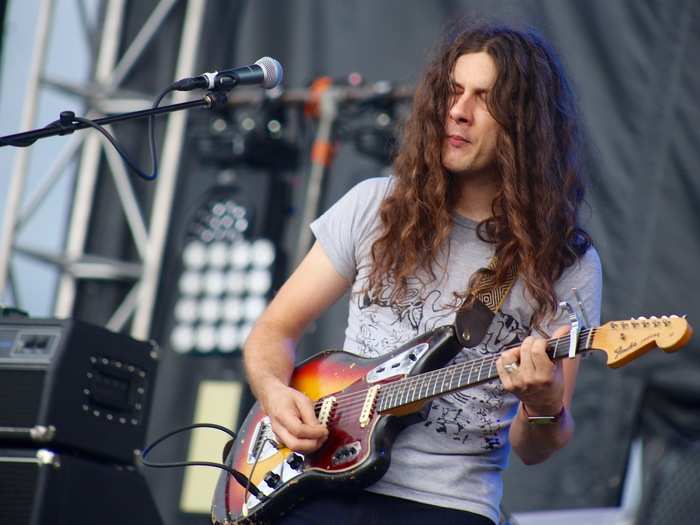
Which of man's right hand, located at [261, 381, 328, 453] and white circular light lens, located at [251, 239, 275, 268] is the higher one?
white circular light lens, located at [251, 239, 275, 268]

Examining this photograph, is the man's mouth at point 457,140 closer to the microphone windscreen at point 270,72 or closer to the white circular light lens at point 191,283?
the microphone windscreen at point 270,72

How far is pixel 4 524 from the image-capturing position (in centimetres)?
313

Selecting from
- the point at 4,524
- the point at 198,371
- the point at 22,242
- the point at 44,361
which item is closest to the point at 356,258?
the point at 44,361

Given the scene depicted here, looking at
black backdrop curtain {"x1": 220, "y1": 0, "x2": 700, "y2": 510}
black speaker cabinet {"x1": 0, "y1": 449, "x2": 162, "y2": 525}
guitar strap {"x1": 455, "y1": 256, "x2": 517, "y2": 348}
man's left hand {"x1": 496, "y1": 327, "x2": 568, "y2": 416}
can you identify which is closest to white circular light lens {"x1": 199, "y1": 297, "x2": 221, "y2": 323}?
black backdrop curtain {"x1": 220, "y1": 0, "x2": 700, "y2": 510}

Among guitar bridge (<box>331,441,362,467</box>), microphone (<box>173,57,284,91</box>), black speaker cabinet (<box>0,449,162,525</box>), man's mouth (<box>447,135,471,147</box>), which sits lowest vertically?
black speaker cabinet (<box>0,449,162,525</box>)

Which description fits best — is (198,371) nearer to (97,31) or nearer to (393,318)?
(97,31)

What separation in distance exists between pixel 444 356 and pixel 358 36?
3199 mm

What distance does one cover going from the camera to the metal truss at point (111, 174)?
5645mm

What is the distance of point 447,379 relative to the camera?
260 cm

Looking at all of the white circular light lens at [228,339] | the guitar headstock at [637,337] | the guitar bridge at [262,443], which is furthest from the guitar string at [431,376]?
the white circular light lens at [228,339]

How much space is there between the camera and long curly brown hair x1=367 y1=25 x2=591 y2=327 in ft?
9.10

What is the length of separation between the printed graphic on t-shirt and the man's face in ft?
1.06

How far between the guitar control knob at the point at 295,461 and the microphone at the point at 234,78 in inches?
34.9

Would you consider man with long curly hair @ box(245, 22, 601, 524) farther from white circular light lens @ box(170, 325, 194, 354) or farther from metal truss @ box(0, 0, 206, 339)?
metal truss @ box(0, 0, 206, 339)
